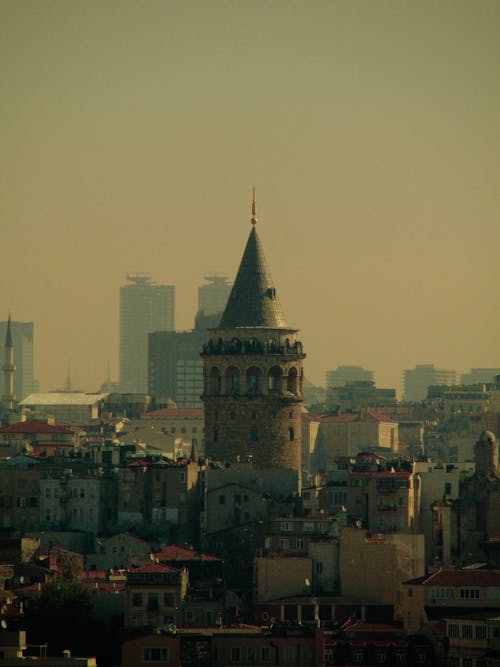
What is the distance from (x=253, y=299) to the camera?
128125mm

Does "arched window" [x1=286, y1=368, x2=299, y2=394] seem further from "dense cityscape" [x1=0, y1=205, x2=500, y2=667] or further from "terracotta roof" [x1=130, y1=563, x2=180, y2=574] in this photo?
"terracotta roof" [x1=130, y1=563, x2=180, y2=574]

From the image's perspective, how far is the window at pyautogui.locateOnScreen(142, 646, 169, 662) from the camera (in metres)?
93.7

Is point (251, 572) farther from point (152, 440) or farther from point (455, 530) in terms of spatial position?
point (152, 440)

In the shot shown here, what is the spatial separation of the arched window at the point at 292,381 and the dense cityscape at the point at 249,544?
0.07 m

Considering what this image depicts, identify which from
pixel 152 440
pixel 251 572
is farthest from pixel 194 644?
pixel 152 440

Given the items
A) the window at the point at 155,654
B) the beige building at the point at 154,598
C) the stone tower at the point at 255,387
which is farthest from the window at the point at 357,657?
the stone tower at the point at 255,387

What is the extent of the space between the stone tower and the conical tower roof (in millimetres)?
40

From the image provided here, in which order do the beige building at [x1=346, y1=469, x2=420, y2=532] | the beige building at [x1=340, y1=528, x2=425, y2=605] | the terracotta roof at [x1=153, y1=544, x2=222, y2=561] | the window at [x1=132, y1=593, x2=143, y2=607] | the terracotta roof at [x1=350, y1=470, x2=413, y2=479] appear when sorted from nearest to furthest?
the window at [x1=132, y1=593, x2=143, y2=607]
the beige building at [x1=340, y1=528, x2=425, y2=605]
the terracotta roof at [x1=153, y1=544, x2=222, y2=561]
the beige building at [x1=346, y1=469, x2=420, y2=532]
the terracotta roof at [x1=350, y1=470, x2=413, y2=479]

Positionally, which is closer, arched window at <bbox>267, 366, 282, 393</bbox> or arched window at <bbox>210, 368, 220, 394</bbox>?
arched window at <bbox>267, 366, 282, 393</bbox>

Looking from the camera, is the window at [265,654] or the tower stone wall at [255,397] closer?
the window at [265,654]

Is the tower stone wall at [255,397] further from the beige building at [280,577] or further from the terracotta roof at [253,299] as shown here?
the beige building at [280,577]

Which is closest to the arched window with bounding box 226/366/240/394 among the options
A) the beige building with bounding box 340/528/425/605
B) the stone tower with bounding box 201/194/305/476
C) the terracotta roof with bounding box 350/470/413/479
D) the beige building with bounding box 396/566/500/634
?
the stone tower with bounding box 201/194/305/476

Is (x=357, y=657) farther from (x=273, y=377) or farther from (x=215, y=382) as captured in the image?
(x=215, y=382)

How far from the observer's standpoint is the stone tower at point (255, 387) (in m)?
127
